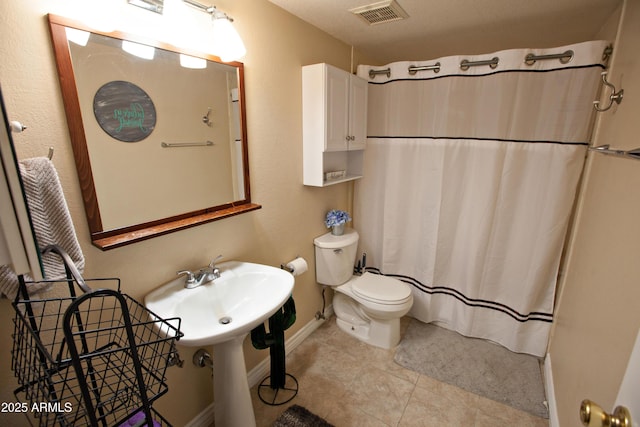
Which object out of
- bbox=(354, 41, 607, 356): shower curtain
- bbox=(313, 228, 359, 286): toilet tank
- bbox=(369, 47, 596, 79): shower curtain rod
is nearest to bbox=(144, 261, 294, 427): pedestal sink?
bbox=(313, 228, 359, 286): toilet tank

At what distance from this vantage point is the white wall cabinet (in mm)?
1913

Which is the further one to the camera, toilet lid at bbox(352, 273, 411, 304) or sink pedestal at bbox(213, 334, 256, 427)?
toilet lid at bbox(352, 273, 411, 304)

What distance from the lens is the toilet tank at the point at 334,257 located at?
2.28 m

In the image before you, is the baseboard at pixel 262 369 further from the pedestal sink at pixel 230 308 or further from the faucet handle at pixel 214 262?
the faucet handle at pixel 214 262

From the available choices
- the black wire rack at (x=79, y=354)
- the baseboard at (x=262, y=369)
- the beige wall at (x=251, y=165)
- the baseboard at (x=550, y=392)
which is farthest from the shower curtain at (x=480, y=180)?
the black wire rack at (x=79, y=354)

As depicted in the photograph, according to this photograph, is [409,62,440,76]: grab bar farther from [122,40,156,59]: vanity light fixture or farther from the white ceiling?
[122,40,156,59]: vanity light fixture

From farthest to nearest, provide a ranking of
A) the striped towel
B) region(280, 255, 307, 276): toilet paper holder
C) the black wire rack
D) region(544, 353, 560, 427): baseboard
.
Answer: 1. region(280, 255, 307, 276): toilet paper holder
2. region(544, 353, 560, 427): baseboard
3. the striped towel
4. the black wire rack

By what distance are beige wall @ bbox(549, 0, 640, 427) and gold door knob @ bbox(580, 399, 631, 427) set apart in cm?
42

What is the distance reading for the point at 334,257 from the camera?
7.54ft

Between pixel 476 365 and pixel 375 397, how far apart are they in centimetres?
78

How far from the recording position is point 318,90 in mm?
1911

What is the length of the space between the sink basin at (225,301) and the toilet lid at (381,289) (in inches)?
35.5

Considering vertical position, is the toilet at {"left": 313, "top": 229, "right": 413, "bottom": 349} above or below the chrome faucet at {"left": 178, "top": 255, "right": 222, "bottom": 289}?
below

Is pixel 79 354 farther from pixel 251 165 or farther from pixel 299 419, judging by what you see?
pixel 299 419
